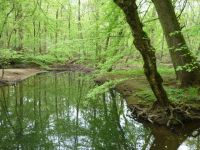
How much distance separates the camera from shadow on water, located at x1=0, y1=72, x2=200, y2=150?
10.4m

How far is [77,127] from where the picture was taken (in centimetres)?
1284

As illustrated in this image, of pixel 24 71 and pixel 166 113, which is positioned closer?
pixel 166 113

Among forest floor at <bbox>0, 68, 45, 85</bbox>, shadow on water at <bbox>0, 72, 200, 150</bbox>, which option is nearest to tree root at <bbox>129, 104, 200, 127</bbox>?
shadow on water at <bbox>0, 72, 200, 150</bbox>

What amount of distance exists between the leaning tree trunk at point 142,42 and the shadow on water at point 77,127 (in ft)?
5.30

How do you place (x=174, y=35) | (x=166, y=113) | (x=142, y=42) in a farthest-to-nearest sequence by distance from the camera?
(x=174, y=35) → (x=166, y=113) → (x=142, y=42)

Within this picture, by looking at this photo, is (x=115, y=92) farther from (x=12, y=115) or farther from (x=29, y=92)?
(x=12, y=115)

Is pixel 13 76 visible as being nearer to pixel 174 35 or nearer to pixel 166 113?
pixel 174 35

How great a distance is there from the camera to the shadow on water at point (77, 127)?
10438mm

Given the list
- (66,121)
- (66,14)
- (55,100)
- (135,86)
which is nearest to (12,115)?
(66,121)

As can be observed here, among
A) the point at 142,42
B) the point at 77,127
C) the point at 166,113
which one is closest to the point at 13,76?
the point at 77,127

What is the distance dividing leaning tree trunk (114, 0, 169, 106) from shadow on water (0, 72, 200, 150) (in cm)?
161

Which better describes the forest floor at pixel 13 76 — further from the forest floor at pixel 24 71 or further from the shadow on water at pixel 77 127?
the shadow on water at pixel 77 127

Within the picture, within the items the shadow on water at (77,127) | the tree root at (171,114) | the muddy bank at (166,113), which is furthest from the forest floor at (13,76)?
the tree root at (171,114)

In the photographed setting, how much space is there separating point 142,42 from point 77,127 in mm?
5082
